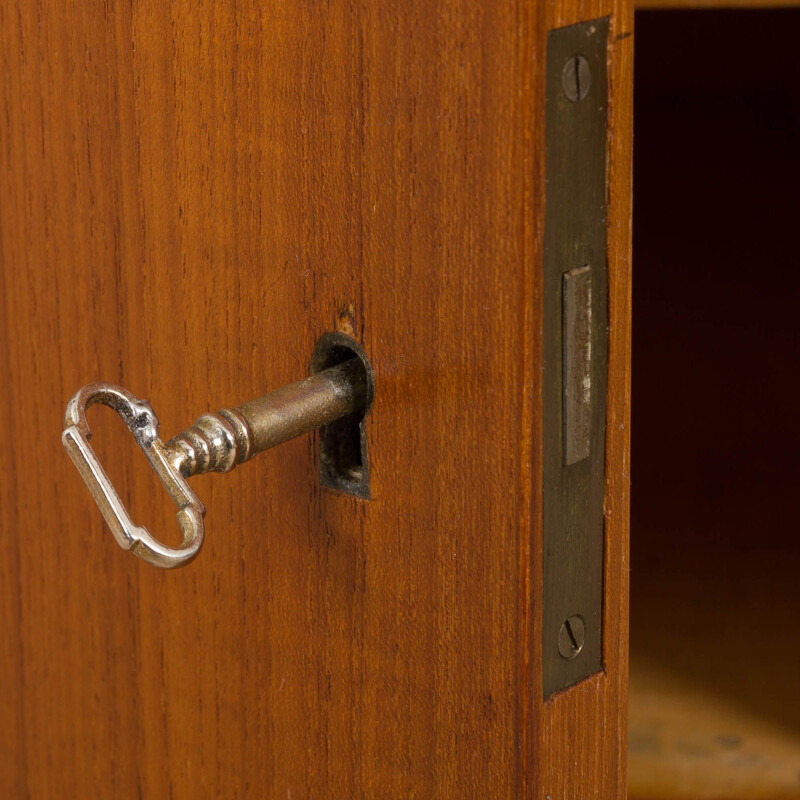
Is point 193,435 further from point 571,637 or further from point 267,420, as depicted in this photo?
point 571,637

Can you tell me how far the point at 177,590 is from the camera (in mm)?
542

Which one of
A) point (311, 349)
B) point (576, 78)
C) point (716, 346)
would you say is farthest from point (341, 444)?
point (716, 346)

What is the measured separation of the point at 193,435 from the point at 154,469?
2cm

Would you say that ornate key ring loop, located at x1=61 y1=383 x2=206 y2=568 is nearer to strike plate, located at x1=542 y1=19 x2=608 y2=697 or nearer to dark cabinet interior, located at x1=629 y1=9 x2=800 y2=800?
strike plate, located at x1=542 y1=19 x2=608 y2=697

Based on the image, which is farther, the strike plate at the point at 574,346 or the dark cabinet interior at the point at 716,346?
the dark cabinet interior at the point at 716,346

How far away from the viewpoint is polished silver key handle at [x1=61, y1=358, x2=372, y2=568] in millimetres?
385

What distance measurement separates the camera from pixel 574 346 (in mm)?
390

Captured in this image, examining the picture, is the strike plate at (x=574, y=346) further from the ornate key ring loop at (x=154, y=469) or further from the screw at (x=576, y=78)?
the ornate key ring loop at (x=154, y=469)

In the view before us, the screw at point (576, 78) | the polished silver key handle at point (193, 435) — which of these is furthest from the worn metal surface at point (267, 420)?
the screw at point (576, 78)

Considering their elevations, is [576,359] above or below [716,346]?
above

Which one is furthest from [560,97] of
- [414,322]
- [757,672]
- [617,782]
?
[757,672]

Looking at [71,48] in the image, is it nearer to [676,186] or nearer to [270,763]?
[270,763]

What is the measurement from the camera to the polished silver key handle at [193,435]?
1.26ft

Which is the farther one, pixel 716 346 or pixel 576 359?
pixel 716 346
